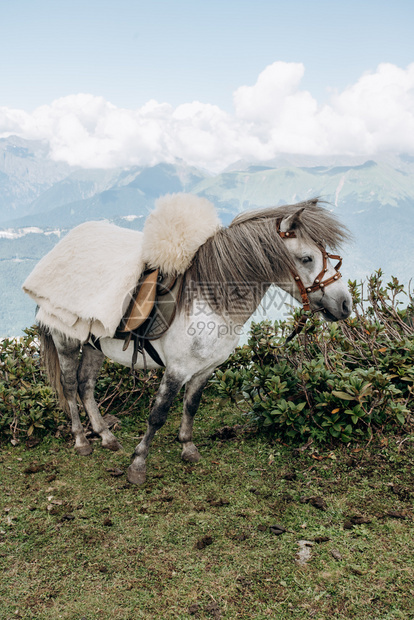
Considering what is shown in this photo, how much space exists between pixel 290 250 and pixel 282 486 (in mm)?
1830

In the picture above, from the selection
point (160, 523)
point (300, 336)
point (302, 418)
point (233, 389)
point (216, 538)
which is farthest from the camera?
point (300, 336)

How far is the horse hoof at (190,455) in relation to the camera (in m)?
3.45

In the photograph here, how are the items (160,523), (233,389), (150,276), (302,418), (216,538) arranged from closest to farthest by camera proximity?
(216,538), (160,523), (150,276), (302,418), (233,389)

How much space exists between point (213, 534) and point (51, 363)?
2341mm

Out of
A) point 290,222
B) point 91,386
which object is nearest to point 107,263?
point 91,386

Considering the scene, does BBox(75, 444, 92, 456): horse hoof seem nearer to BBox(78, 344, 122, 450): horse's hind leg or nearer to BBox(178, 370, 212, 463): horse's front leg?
BBox(78, 344, 122, 450): horse's hind leg

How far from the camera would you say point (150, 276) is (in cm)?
287

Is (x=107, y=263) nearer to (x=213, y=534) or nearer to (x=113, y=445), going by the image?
(x=113, y=445)

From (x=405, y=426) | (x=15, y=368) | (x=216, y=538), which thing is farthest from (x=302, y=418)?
(x=15, y=368)

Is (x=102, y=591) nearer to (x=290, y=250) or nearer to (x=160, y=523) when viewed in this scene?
(x=160, y=523)

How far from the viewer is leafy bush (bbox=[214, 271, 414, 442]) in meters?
3.29

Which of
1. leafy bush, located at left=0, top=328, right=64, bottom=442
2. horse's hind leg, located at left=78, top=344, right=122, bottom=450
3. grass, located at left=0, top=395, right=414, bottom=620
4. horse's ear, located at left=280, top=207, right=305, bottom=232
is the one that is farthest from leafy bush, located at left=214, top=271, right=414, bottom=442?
leafy bush, located at left=0, top=328, right=64, bottom=442

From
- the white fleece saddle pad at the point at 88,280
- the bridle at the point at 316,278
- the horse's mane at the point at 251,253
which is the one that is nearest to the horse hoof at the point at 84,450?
the white fleece saddle pad at the point at 88,280

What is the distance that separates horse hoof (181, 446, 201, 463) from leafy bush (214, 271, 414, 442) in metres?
0.64
